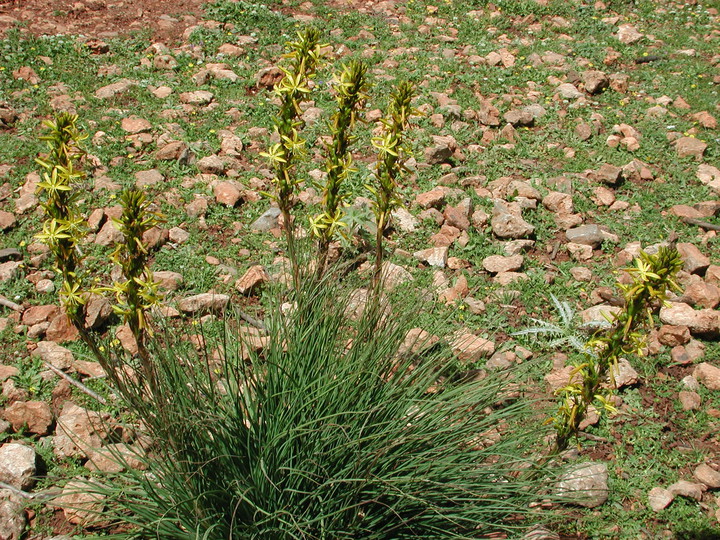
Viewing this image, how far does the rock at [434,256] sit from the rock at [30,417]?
246 cm

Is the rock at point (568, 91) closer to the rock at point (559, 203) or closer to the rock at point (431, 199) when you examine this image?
the rock at point (559, 203)

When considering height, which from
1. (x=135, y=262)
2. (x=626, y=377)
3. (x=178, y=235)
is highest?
(x=135, y=262)

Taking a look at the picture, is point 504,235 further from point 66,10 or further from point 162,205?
point 66,10

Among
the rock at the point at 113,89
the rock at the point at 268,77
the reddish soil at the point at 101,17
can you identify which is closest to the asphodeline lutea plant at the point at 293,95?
the rock at the point at 268,77

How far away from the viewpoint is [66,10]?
277 inches

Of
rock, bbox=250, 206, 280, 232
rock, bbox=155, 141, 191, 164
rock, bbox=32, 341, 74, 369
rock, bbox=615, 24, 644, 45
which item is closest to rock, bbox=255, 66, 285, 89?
rock, bbox=155, 141, 191, 164

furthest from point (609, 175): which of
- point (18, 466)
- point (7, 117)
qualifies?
point (7, 117)

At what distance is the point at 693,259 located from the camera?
4.62 m

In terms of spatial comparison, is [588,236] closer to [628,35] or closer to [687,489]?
[687,489]

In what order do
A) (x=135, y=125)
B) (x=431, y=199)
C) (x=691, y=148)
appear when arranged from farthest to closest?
(x=691, y=148) < (x=135, y=125) < (x=431, y=199)

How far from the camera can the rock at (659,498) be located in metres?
3.18

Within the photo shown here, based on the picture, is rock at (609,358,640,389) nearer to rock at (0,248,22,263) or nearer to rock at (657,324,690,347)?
rock at (657,324,690,347)

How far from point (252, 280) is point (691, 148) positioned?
13.3 feet

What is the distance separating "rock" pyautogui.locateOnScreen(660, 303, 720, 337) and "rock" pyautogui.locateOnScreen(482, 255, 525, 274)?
3.14 ft
